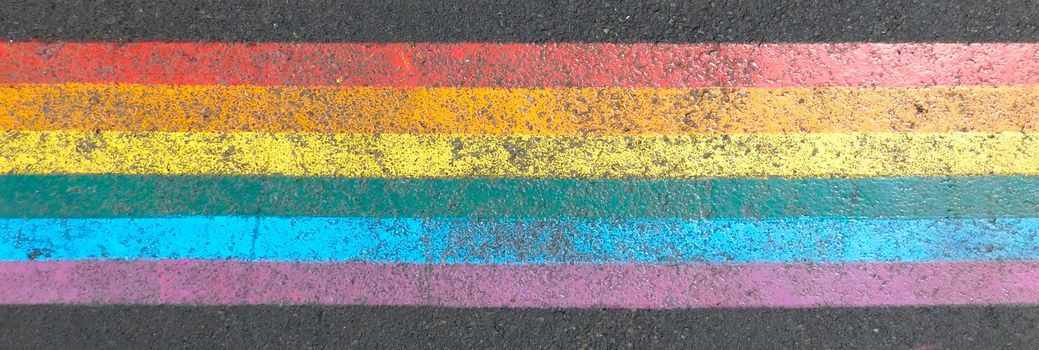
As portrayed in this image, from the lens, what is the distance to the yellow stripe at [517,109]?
85.4 inches

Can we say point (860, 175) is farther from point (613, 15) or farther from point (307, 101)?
point (307, 101)

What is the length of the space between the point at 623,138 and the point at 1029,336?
1.96 m

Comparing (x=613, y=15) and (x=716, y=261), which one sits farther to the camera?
(x=613, y=15)

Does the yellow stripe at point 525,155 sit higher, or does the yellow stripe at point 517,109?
the yellow stripe at point 517,109

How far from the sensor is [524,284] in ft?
6.99

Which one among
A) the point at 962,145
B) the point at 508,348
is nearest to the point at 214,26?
the point at 508,348

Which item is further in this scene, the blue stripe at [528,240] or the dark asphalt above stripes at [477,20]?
the dark asphalt above stripes at [477,20]

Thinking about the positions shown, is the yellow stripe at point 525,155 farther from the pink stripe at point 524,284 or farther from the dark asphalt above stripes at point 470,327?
the dark asphalt above stripes at point 470,327

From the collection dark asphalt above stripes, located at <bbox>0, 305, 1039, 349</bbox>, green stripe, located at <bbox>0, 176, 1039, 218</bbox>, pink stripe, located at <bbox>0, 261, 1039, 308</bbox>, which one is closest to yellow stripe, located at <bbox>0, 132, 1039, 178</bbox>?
green stripe, located at <bbox>0, 176, 1039, 218</bbox>

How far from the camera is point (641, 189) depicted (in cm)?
215

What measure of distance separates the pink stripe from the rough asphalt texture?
5cm

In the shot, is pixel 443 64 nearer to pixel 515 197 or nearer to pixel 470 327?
pixel 515 197

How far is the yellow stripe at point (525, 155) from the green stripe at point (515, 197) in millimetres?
45

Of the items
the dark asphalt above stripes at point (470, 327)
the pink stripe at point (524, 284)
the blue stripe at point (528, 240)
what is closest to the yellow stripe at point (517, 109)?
the blue stripe at point (528, 240)
